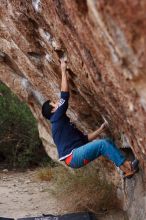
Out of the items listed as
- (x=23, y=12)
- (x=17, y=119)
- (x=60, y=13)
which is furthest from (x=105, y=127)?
(x=17, y=119)

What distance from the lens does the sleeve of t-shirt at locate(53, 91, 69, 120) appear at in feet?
18.6

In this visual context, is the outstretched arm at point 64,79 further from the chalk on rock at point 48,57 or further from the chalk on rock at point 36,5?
the chalk on rock at point 36,5

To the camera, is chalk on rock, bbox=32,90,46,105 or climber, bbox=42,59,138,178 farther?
chalk on rock, bbox=32,90,46,105

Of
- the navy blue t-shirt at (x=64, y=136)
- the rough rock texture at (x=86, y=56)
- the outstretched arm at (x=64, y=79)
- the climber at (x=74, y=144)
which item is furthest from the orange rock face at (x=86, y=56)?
Answer: the navy blue t-shirt at (x=64, y=136)

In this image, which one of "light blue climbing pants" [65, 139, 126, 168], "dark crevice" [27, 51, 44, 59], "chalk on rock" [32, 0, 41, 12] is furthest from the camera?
"dark crevice" [27, 51, 44, 59]

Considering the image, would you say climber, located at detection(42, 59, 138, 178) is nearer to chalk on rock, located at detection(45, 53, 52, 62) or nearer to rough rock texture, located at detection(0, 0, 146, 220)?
rough rock texture, located at detection(0, 0, 146, 220)

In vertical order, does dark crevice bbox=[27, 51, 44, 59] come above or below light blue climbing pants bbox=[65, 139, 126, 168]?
above

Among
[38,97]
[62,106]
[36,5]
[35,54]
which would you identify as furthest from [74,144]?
A: [38,97]

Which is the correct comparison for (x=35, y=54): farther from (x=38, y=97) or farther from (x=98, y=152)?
(x=38, y=97)

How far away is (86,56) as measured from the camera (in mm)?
4449

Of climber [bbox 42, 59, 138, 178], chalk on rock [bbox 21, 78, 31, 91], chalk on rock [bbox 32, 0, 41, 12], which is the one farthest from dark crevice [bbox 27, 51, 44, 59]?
chalk on rock [bbox 21, 78, 31, 91]

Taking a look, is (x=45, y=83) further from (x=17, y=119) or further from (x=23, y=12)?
(x=17, y=119)

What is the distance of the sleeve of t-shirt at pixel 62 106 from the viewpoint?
223 inches

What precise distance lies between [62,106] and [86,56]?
1.34 m
